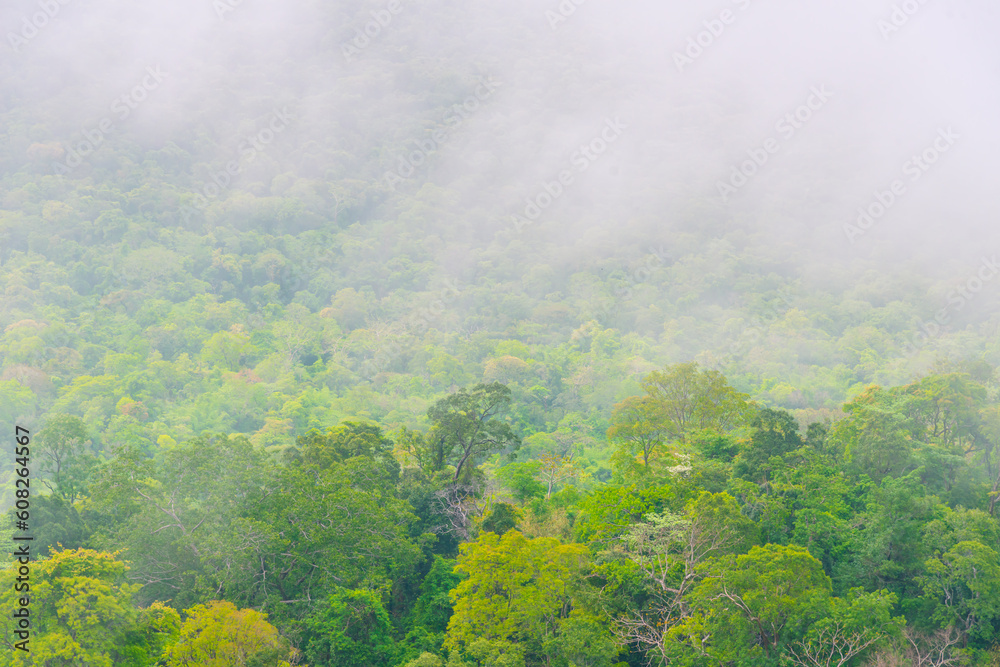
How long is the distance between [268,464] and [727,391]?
66.5ft

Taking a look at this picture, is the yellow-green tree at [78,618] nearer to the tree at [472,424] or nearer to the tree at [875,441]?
the tree at [472,424]

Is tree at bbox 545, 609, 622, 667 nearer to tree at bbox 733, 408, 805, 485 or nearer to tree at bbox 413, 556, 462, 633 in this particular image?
tree at bbox 413, 556, 462, 633

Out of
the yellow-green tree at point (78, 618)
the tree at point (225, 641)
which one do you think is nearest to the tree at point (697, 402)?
the tree at point (225, 641)

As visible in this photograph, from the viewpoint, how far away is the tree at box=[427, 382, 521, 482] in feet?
105

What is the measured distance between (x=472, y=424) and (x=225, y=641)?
1329 centimetres

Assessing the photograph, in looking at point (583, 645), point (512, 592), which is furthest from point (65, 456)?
point (583, 645)

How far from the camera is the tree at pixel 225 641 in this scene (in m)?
20.7

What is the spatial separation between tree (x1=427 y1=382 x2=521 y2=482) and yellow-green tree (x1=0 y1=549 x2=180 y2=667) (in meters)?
14.0

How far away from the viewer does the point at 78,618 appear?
A: 746 inches

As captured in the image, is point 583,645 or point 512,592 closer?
point 583,645

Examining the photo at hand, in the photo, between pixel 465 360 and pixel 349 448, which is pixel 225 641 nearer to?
pixel 349 448

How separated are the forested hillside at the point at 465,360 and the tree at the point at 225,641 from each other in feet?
0.36

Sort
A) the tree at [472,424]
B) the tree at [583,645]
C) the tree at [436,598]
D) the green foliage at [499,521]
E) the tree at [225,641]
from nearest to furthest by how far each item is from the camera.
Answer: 1. the tree at [225,641]
2. the tree at [583,645]
3. the tree at [436,598]
4. the green foliage at [499,521]
5. the tree at [472,424]

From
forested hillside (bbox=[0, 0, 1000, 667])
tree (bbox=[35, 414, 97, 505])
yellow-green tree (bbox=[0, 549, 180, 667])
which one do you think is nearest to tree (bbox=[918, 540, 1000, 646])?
forested hillside (bbox=[0, 0, 1000, 667])
